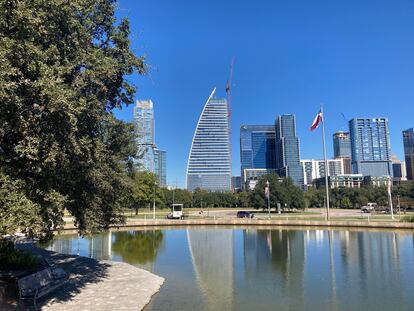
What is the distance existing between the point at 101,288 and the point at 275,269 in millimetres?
11259

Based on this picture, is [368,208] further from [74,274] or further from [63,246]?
[74,274]

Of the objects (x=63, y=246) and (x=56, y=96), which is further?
(x=63, y=246)

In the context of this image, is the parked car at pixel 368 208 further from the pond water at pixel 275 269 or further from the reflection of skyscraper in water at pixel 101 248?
the reflection of skyscraper in water at pixel 101 248

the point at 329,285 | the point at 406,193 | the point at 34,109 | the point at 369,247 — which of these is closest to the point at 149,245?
the point at 369,247

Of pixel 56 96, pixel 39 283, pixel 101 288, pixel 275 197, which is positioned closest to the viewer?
pixel 56 96

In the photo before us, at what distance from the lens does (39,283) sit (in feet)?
48.1

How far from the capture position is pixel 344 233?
151 ft

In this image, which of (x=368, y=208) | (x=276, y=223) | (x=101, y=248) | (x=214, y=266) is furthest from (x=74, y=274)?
(x=368, y=208)

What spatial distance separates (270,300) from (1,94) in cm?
1271

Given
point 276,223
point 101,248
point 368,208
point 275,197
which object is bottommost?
point 101,248

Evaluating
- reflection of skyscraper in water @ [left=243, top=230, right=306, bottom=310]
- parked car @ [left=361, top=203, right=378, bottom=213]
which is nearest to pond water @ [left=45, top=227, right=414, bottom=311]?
reflection of skyscraper in water @ [left=243, top=230, right=306, bottom=310]

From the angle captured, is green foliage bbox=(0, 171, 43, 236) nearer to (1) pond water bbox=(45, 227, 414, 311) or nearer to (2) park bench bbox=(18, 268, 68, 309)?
(2) park bench bbox=(18, 268, 68, 309)

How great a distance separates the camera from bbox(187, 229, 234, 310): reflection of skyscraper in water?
683 inches

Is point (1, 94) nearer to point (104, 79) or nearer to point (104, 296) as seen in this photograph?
point (104, 79)
